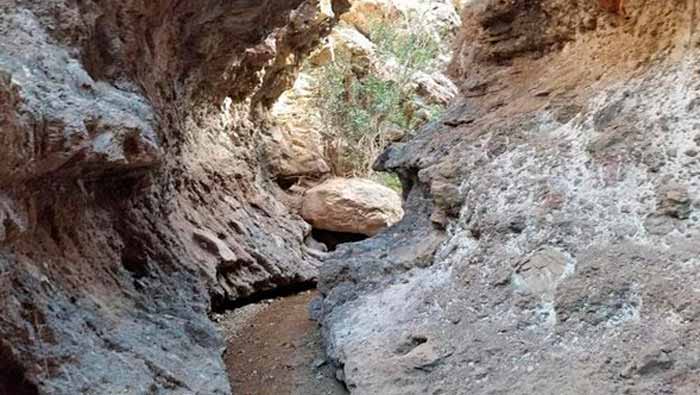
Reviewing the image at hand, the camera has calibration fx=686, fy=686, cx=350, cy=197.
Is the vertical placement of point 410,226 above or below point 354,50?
below

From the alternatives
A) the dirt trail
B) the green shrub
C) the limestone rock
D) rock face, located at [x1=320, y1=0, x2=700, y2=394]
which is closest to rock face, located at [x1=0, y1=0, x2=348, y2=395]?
the dirt trail

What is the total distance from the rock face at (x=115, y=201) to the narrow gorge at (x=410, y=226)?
0.02 meters

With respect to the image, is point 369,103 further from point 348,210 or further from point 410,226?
point 410,226

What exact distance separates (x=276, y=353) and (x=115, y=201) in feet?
5.67

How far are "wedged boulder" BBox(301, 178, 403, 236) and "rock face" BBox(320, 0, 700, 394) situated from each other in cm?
487

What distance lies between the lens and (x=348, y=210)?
1063cm

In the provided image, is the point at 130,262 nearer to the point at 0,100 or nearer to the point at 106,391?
the point at 106,391

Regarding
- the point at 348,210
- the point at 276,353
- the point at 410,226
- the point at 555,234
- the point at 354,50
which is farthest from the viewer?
the point at 354,50

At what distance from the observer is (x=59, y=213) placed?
13.4ft

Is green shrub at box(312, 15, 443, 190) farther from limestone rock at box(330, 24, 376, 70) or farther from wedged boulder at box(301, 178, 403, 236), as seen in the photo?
wedged boulder at box(301, 178, 403, 236)

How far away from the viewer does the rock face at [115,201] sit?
3.25 m

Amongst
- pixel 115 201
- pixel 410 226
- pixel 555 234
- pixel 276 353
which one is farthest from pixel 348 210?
pixel 555 234

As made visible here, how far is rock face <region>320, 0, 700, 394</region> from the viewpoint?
349cm

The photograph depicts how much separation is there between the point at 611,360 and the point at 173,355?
251 cm
